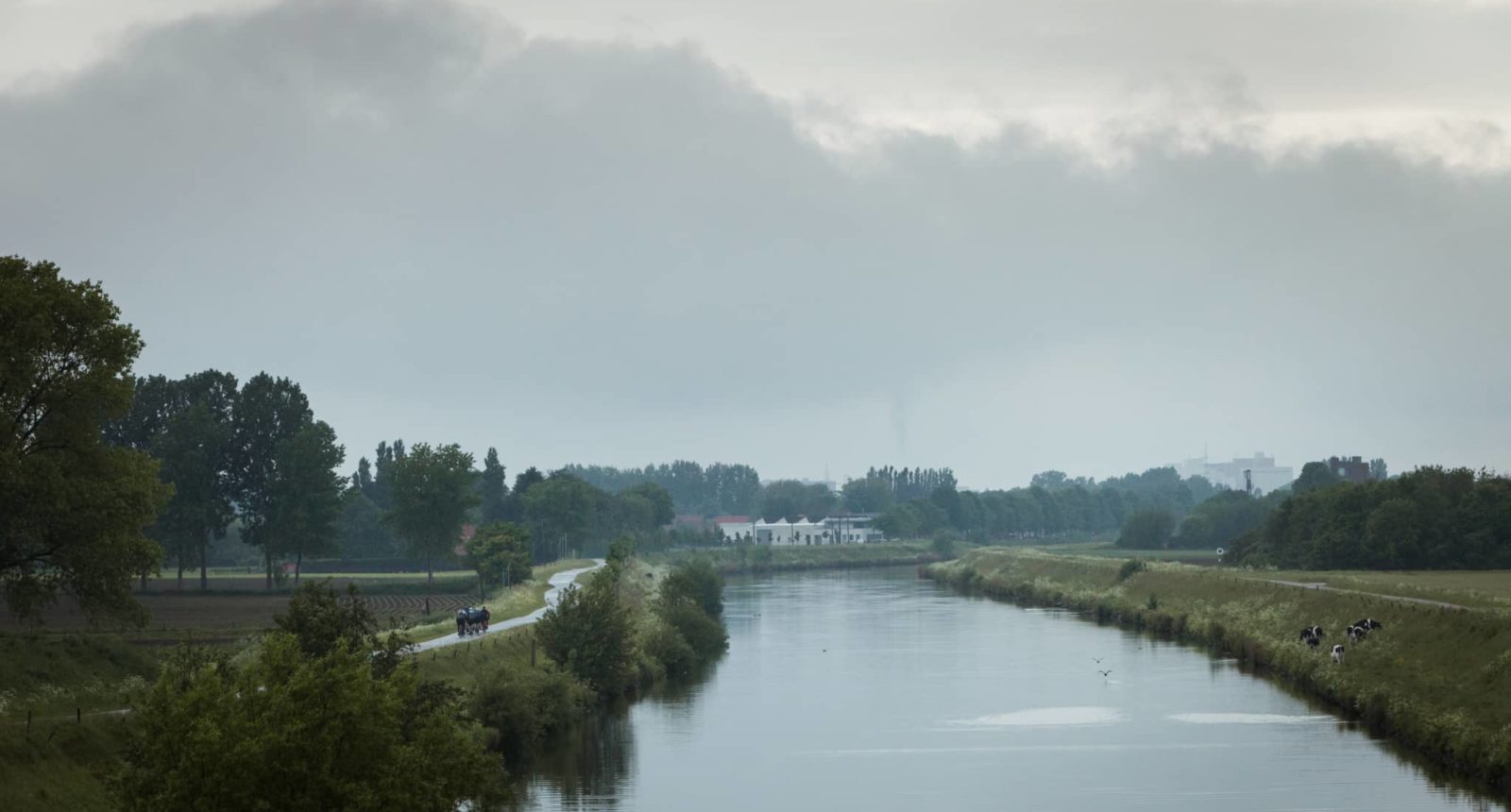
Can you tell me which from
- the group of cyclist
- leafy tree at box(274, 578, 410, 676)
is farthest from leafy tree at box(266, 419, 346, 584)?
leafy tree at box(274, 578, 410, 676)

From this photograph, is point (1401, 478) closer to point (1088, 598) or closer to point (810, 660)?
point (1088, 598)

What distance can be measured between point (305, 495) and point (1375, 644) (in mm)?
89695

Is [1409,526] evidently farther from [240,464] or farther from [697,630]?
[240,464]

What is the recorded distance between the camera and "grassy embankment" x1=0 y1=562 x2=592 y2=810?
35.7 meters

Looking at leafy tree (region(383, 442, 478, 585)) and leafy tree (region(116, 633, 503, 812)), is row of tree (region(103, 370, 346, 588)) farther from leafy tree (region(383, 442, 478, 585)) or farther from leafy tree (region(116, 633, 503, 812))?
leafy tree (region(116, 633, 503, 812))

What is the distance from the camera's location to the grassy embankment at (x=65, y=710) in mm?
35656

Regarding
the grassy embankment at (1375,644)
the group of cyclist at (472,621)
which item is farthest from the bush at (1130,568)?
the group of cyclist at (472,621)

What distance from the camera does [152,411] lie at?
457ft

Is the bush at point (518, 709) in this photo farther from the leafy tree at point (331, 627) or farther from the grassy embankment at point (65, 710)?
the leafy tree at point (331, 627)

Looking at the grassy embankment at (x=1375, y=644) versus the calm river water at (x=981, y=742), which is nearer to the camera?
the calm river water at (x=981, y=742)

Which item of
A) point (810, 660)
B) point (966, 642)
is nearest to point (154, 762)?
point (810, 660)

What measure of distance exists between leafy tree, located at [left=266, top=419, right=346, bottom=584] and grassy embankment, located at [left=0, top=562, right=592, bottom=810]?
70256 mm

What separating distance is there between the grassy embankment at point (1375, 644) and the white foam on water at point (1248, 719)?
6.34 feet

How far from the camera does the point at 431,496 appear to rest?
145000mm
